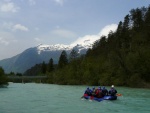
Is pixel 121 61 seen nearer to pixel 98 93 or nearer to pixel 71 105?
pixel 98 93

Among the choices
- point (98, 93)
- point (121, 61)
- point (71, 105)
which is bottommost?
point (71, 105)

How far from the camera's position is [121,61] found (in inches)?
3893

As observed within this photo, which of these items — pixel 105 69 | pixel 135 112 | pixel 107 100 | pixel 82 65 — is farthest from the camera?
pixel 82 65

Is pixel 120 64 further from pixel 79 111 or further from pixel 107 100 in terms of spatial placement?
pixel 79 111

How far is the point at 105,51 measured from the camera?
130 metres

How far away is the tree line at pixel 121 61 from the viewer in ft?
304

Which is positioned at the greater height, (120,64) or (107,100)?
(120,64)

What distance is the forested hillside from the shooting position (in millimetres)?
92581

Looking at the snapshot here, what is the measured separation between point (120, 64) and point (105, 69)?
1153 cm

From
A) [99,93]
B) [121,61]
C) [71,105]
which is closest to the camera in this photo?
[71,105]

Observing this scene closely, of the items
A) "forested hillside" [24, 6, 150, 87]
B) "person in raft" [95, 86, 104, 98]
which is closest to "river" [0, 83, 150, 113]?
"person in raft" [95, 86, 104, 98]

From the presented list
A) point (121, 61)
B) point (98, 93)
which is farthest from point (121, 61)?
point (98, 93)

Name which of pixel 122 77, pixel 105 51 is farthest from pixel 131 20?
pixel 122 77

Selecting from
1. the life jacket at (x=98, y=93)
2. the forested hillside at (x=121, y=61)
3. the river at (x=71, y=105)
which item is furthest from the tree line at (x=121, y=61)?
the life jacket at (x=98, y=93)
